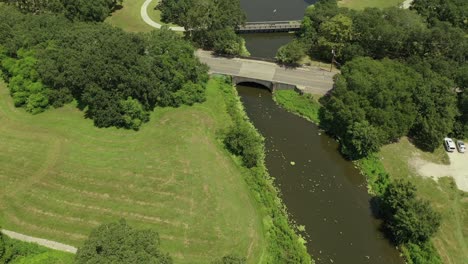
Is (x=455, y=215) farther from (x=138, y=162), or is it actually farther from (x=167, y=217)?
(x=138, y=162)

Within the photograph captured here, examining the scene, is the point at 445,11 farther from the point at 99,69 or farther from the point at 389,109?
the point at 99,69

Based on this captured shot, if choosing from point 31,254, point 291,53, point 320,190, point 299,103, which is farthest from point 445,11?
point 31,254

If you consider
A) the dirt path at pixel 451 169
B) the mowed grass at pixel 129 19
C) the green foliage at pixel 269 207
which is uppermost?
the mowed grass at pixel 129 19

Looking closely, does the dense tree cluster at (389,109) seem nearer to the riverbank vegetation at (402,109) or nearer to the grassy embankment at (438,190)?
the riverbank vegetation at (402,109)

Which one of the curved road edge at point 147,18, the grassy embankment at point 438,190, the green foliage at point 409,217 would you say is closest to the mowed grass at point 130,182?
the green foliage at point 409,217

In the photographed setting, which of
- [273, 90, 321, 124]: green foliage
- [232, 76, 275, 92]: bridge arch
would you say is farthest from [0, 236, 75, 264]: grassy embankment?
[232, 76, 275, 92]: bridge arch

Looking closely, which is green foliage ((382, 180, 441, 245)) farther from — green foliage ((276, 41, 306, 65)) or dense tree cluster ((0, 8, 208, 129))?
dense tree cluster ((0, 8, 208, 129))
